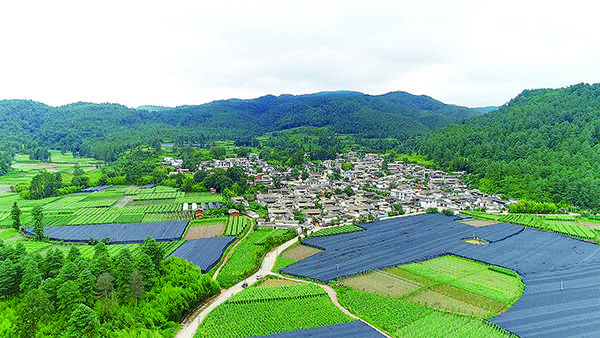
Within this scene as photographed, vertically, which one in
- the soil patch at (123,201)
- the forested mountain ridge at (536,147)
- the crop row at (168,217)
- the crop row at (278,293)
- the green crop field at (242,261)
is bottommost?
the crop row at (278,293)

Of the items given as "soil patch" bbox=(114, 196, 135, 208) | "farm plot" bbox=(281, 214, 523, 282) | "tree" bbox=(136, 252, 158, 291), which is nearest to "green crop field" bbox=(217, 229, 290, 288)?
"farm plot" bbox=(281, 214, 523, 282)

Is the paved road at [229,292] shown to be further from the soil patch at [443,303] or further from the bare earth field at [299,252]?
the soil patch at [443,303]

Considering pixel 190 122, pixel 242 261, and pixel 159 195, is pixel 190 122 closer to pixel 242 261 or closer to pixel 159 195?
pixel 159 195

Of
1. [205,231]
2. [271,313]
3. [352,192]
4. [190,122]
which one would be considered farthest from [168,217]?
[190,122]

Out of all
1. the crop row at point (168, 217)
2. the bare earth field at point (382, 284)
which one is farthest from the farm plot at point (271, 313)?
the crop row at point (168, 217)

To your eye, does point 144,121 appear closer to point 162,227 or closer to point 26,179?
point 26,179

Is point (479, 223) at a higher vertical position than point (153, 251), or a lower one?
A: lower
